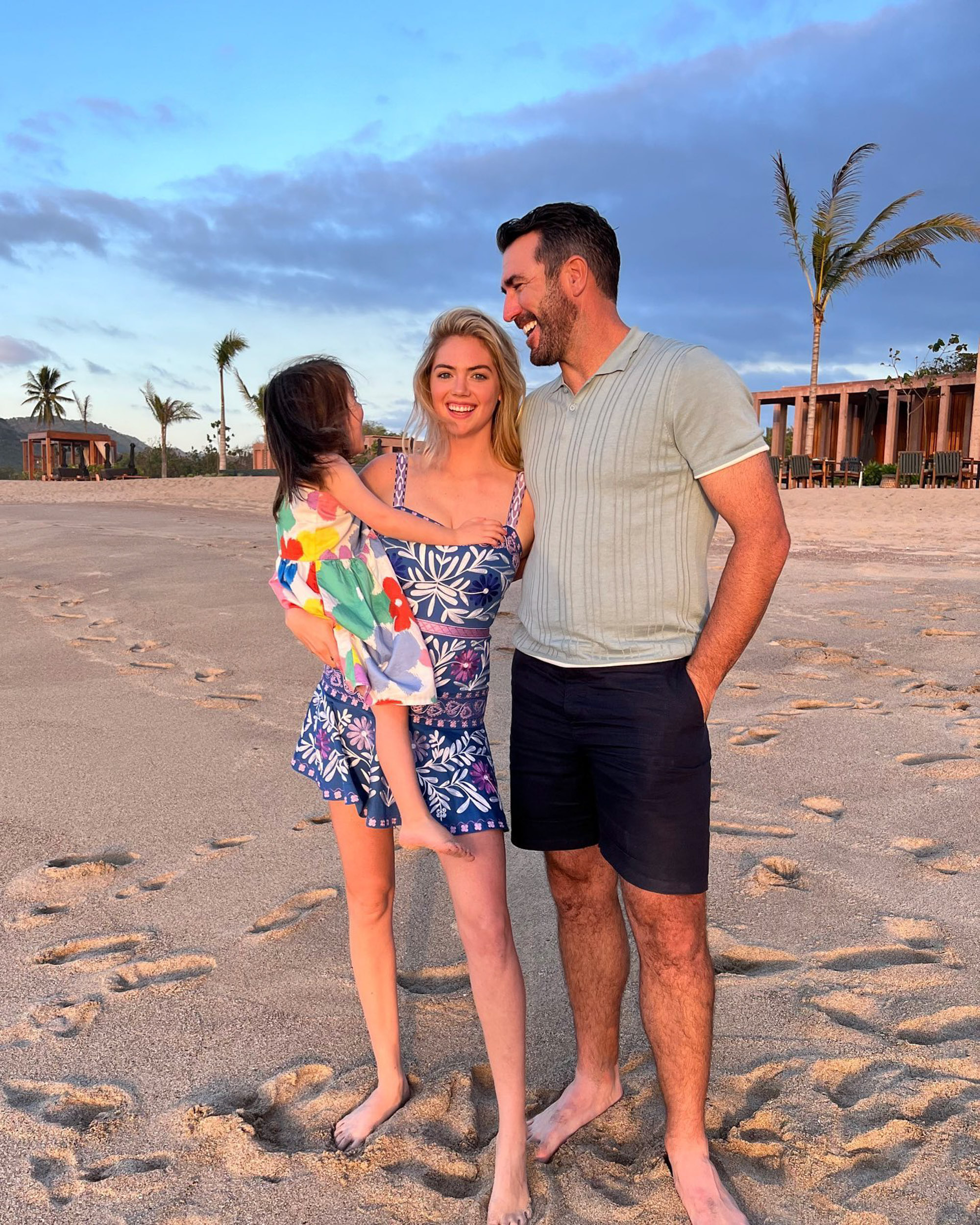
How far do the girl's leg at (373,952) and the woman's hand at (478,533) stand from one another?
622 mm

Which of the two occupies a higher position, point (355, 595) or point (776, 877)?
point (355, 595)

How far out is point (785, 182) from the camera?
19.3 m

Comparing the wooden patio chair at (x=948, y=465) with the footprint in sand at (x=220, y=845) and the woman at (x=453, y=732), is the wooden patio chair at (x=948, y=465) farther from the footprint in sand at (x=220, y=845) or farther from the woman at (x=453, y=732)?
the woman at (x=453, y=732)

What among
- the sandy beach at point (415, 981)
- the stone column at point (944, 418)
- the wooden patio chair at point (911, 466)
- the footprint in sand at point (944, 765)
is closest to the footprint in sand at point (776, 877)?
the sandy beach at point (415, 981)

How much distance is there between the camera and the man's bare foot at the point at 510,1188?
189 cm

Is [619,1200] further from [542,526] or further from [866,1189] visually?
[542,526]

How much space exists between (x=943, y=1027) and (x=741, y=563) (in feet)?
4.47

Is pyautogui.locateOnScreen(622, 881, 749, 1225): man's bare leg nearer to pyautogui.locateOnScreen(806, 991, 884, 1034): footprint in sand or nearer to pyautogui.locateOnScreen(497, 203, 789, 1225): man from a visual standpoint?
pyautogui.locateOnScreen(497, 203, 789, 1225): man

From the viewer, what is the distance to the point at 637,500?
6.66 ft

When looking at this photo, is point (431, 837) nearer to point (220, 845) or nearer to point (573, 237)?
point (573, 237)

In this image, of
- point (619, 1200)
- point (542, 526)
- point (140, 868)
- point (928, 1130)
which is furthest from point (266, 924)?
point (928, 1130)

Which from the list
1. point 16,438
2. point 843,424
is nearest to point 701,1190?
point 843,424

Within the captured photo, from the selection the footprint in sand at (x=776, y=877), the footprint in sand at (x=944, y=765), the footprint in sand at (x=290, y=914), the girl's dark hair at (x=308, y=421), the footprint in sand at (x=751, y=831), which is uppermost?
the girl's dark hair at (x=308, y=421)

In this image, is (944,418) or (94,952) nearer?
(94,952)
